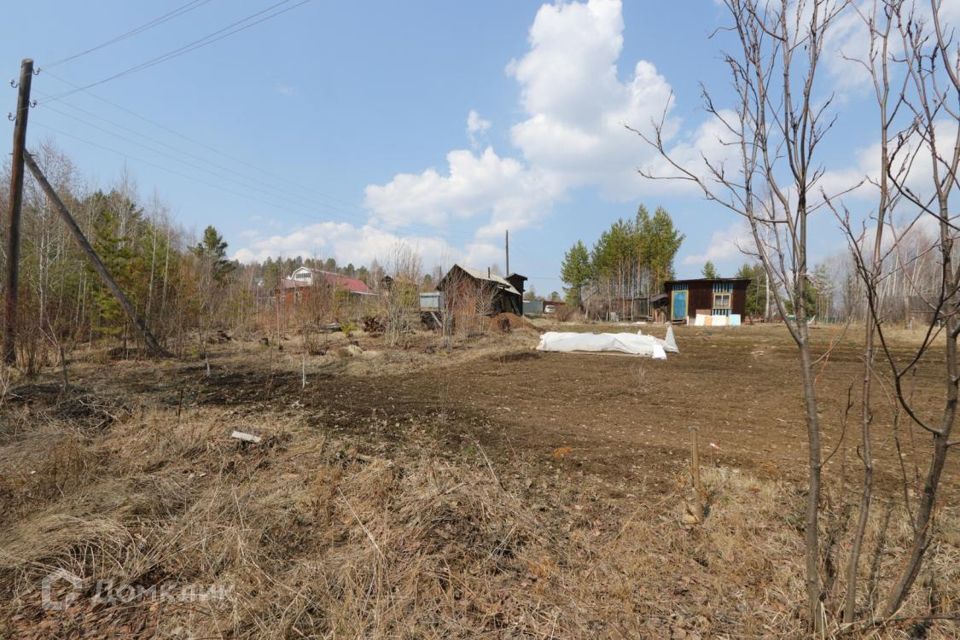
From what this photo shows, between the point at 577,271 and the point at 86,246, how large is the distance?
1622 inches

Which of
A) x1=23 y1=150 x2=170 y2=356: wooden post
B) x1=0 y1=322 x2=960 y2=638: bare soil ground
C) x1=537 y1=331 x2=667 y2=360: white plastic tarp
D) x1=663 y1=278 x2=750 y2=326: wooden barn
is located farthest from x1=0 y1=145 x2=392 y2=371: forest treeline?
x1=663 y1=278 x2=750 y2=326: wooden barn

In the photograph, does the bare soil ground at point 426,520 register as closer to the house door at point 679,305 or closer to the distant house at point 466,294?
the distant house at point 466,294

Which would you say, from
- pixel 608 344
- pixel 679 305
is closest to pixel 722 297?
pixel 679 305

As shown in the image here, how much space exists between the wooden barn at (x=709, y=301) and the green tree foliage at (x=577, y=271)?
14.4 meters

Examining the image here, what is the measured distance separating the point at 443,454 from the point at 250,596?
85.1 inches

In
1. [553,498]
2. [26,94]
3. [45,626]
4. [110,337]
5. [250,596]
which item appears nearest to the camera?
[45,626]

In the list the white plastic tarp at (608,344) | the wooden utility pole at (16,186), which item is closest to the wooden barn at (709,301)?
the white plastic tarp at (608,344)

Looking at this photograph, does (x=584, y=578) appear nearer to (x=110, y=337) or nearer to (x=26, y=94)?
(x=26, y=94)

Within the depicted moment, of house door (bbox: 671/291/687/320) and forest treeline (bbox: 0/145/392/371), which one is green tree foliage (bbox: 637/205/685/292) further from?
forest treeline (bbox: 0/145/392/371)

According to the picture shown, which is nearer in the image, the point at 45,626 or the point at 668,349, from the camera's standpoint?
the point at 45,626

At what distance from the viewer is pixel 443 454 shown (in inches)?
164

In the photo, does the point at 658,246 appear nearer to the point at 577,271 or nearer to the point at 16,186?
the point at 577,271

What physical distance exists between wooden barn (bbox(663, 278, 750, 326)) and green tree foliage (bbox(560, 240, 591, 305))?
14412 millimetres

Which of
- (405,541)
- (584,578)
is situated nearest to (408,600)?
(405,541)
